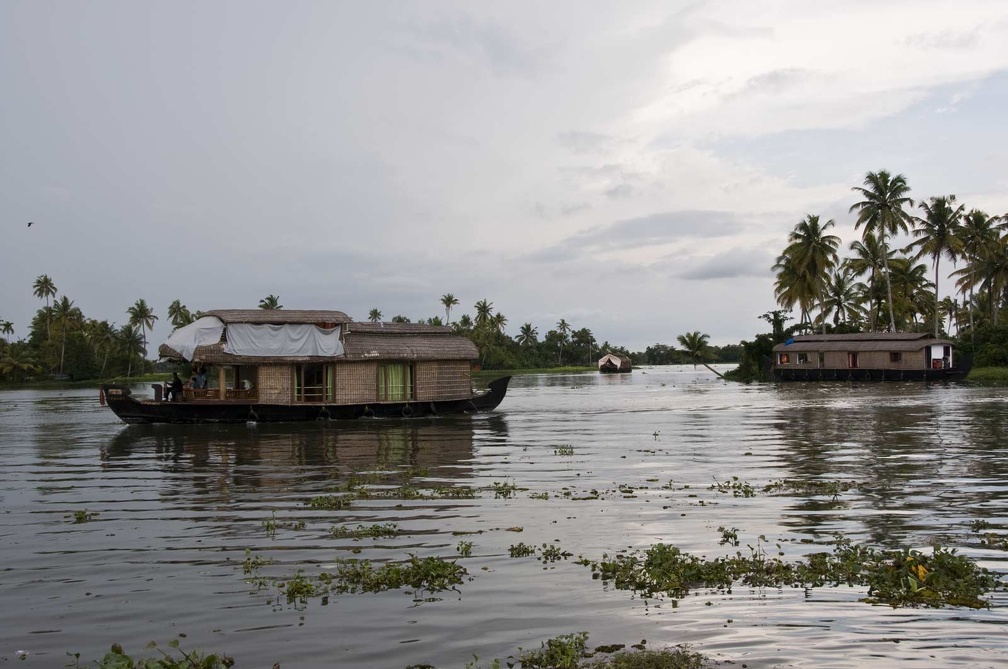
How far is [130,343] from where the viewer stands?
97188mm

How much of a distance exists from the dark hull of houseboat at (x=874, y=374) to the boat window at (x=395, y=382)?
1528 inches

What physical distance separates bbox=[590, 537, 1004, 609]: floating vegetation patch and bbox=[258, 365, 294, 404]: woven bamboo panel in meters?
23.4

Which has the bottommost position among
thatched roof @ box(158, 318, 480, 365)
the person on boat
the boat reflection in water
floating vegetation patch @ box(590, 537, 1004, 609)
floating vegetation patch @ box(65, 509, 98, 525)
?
the boat reflection in water

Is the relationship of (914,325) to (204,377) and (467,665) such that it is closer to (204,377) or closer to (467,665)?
(204,377)

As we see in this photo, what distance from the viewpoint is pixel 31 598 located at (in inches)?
316

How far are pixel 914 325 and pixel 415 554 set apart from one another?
262 ft

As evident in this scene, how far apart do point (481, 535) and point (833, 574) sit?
4.43 metres

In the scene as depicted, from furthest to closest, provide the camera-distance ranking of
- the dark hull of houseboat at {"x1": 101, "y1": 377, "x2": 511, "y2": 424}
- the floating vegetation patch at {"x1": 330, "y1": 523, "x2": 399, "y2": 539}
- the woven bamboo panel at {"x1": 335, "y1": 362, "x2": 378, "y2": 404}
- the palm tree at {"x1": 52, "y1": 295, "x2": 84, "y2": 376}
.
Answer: the palm tree at {"x1": 52, "y1": 295, "x2": 84, "y2": 376} → the woven bamboo panel at {"x1": 335, "y1": 362, "x2": 378, "y2": 404} → the dark hull of houseboat at {"x1": 101, "y1": 377, "x2": 511, "y2": 424} → the floating vegetation patch at {"x1": 330, "y1": 523, "x2": 399, "y2": 539}

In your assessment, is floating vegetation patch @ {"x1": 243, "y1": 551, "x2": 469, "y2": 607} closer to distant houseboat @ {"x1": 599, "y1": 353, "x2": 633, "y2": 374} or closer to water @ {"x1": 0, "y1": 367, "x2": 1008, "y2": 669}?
water @ {"x1": 0, "y1": 367, "x2": 1008, "y2": 669}

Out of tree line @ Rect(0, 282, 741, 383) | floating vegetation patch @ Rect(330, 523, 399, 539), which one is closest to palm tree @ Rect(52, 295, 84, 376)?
tree line @ Rect(0, 282, 741, 383)

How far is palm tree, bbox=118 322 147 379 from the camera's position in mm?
97062

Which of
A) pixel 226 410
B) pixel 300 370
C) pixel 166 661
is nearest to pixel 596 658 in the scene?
pixel 166 661

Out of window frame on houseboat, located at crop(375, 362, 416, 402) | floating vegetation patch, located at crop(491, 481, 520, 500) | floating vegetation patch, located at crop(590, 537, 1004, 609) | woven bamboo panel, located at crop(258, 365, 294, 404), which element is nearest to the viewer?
floating vegetation patch, located at crop(590, 537, 1004, 609)

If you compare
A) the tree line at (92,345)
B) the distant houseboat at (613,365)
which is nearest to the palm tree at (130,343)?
the tree line at (92,345)
